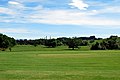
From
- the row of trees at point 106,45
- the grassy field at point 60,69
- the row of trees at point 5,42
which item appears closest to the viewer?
the grassy field at point 60,69

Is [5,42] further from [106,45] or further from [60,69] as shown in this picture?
[60,69]

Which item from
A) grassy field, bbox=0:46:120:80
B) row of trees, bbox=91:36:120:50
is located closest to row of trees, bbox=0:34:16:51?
row of trees, bbox=91:36:120:50

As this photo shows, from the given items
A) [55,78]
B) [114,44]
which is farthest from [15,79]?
[114,44]

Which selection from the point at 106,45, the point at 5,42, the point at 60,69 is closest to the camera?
the point at 60,69

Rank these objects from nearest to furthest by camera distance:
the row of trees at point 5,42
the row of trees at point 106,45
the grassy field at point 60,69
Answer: the grassy field at point 60,69 → the row of trees at point 5,42 → the row of trees at point 106,45

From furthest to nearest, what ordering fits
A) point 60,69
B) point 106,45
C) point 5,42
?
point 106,45 → point 5,42 → point 60,69

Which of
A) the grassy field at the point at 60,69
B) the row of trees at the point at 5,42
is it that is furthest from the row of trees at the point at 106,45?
the grassy field at the point at 60,69

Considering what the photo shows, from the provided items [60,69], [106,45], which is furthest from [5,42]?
[60,69]

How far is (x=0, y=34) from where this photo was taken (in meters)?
172

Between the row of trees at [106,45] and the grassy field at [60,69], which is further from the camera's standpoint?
the row of trees at [106,45]

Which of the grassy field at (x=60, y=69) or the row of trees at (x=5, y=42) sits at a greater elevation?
the row of trees at (x=5, y=42)

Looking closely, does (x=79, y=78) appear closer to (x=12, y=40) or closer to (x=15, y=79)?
(x=15, y=79)

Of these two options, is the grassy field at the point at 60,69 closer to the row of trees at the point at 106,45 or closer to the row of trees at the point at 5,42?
the row of trees at the point at 5,42

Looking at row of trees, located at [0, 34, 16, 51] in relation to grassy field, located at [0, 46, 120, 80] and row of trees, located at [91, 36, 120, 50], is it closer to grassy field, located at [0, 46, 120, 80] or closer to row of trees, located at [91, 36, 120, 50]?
row of trees, located at [91, 36, 120, 50]
